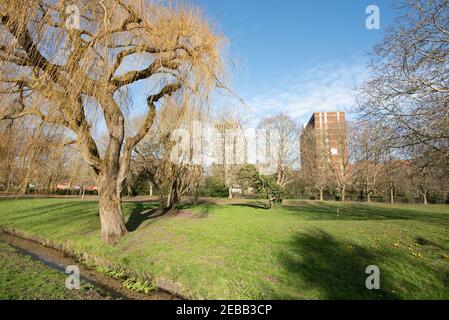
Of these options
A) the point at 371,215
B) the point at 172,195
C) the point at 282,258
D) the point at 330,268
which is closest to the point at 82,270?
the point at 282,258

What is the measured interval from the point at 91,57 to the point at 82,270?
202 inches

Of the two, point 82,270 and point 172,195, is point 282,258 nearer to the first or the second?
point 82,270

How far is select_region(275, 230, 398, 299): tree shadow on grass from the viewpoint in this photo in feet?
15.2

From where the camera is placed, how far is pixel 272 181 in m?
19.1

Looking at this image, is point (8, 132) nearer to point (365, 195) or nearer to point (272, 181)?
point (272, 181)

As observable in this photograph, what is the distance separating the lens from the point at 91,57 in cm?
490

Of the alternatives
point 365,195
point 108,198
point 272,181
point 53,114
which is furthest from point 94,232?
point 365,195

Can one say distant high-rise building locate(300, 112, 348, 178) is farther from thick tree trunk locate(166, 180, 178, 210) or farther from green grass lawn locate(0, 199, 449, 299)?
green grass lawn locate(0, 199, 449, 299)

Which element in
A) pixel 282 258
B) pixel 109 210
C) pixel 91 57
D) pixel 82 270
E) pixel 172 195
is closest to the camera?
pixel 91 57

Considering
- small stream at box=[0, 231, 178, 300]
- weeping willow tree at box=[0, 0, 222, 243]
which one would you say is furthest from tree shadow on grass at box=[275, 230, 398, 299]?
weeping willow tree at box=[0, 0, 222, 243]

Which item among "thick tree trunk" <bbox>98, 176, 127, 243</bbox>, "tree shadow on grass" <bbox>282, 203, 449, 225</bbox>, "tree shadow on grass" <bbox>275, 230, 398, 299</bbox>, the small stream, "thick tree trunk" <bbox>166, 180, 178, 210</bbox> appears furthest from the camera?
"thick tree trunk" <bbox>166, 180, 178, 210</bbox>

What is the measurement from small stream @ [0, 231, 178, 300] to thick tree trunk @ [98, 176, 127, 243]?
1.13 meters

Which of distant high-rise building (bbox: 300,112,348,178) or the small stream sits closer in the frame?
the small stream
